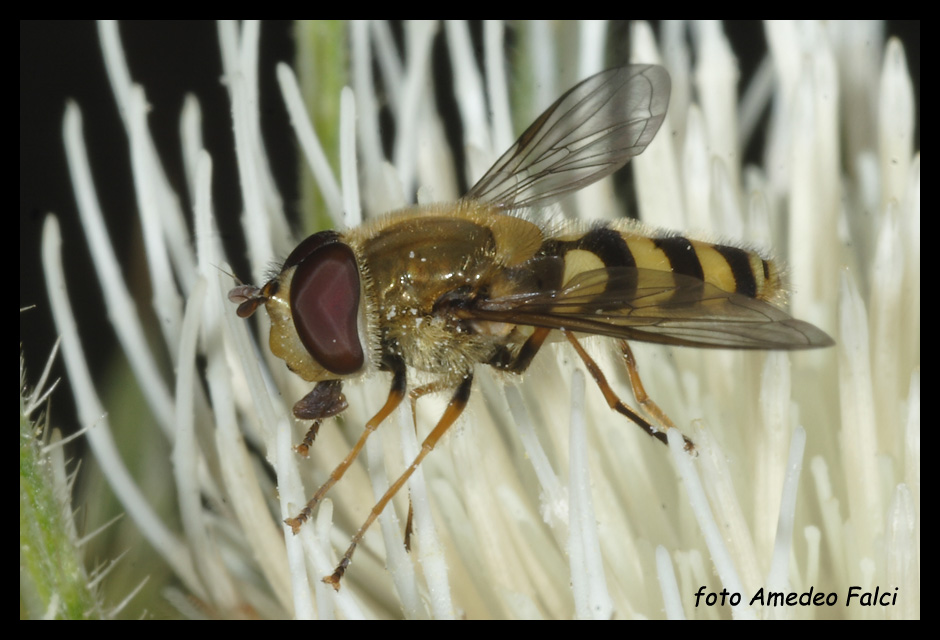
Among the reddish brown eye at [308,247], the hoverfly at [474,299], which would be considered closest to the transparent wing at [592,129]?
the hoverfly at [474,299]

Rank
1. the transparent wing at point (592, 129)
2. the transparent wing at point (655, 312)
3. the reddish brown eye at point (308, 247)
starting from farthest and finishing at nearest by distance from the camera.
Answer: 1. the transparent wing at point (592, 129)
2. the reddish brown eye at point (308, 247)
3. the transparent wing at point (655, 312)

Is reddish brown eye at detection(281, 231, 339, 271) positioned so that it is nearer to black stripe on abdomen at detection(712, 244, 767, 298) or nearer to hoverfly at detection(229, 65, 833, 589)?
hoverfly at detection(229, 65, 833, 589)

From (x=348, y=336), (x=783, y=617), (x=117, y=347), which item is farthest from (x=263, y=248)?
(x=783, y=617)

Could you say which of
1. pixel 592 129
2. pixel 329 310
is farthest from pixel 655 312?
pixel 592 129

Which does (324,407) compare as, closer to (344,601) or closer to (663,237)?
(344,601)

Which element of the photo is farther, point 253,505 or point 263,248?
point 263,248

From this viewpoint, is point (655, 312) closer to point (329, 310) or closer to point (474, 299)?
point (474, 299)

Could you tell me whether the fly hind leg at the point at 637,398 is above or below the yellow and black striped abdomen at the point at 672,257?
below

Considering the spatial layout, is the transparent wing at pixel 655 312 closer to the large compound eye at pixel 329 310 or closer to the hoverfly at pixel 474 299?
the hoverfly at pixel 474 299
